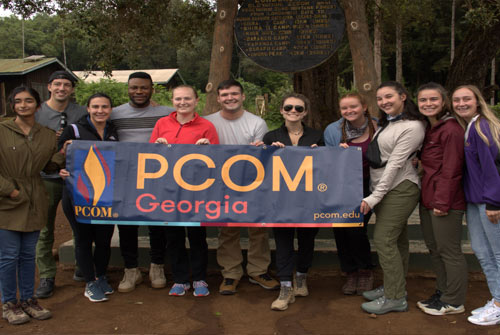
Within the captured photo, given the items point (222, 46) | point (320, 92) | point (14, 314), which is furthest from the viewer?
point (320, 92)

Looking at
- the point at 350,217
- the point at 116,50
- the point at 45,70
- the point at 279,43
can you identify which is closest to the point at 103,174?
the point at 350,217

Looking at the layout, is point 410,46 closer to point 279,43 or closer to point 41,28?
point 279,43

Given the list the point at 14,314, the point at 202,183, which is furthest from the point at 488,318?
the point at 14,314

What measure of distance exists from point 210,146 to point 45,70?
3312 cm

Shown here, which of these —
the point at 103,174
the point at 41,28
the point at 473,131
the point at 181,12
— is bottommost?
the point at 103,174

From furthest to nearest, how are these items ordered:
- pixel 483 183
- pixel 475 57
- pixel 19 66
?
1. pixel 19 66
2. pixel 475 57
3. pixel 483 183

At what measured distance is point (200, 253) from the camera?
4.38 metres

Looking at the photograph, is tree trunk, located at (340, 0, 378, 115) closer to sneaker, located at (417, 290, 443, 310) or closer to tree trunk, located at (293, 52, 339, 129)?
sneaker, located at (417, 290, 443, 310)

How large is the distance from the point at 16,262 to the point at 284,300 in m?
2.38

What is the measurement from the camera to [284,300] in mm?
4086

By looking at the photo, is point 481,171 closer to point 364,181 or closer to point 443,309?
point 364,181

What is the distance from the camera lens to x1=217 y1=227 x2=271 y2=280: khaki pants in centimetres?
455

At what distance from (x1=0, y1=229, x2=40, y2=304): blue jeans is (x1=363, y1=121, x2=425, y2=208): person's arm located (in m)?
3.09

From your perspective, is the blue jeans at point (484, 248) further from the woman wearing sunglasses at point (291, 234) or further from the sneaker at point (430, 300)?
the woman wearing sunglasses at point (291, 234)
